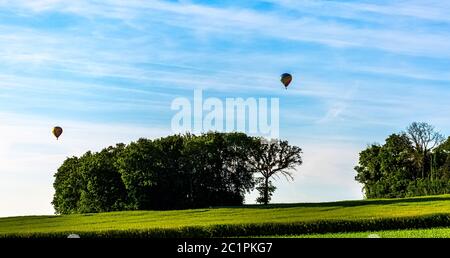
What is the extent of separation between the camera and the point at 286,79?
51.8 meters

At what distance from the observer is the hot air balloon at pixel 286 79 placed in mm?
51688

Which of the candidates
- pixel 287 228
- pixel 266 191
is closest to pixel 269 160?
pixel 266 191

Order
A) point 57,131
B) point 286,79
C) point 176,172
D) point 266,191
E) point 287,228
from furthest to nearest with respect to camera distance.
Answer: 1. point 266,191
2. point 176,172
3. point 57,131
4. point 286,79
5. point 287,228

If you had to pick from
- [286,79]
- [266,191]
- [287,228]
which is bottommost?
[287,228]

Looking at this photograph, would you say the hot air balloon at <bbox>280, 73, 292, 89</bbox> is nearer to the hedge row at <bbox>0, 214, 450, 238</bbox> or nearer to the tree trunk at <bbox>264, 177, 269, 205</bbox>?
the hedge row at <bbox>0, 214, 450, 238</bbox>

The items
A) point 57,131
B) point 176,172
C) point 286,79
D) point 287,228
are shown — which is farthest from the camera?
point 176,172

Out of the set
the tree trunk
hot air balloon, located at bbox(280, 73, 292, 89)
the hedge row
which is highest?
hot air balloon, located at bbox(280, 73, 292, 89)

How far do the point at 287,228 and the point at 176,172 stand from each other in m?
41.0

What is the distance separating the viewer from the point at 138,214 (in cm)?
6241

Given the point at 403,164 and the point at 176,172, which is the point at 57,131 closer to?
the point at 176,172

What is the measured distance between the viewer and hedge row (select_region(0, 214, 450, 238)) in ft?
124

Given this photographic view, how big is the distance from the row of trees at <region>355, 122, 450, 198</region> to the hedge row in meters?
50.6

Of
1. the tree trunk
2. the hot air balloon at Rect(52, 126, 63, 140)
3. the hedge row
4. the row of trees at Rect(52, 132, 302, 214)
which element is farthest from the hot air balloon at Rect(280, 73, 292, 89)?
the tree trunk

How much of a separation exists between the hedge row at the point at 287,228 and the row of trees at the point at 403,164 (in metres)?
50.6
